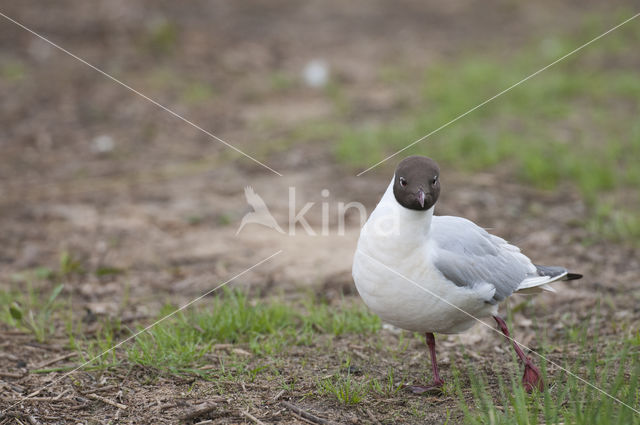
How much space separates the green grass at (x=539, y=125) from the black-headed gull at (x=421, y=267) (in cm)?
245

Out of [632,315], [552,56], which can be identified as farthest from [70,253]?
[552,56]

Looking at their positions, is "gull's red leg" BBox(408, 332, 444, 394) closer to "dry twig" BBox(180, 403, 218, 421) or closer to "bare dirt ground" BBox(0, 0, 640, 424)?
"bare dirt ground" BBox(0, 0, 640, 424)

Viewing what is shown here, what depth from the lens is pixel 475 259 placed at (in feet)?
10.9

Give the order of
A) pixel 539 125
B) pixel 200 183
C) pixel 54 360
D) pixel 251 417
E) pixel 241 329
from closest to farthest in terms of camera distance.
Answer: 1. pixel 251 417
2. pixel 54 360
3. pixel 241 329
4. pixel 200 183
5. pixel 539 125

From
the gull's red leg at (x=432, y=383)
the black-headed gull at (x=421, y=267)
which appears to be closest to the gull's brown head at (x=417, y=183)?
the black-headed gull at (x=421, y=267)

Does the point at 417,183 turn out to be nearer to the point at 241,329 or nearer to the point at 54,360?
the point at 241,329

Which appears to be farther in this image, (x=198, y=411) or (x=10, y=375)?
(x=10, y=375)

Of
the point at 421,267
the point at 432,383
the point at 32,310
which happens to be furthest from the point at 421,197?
the point at 32,310

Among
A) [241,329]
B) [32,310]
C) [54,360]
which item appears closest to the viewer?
[54,360]

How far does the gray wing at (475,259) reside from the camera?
320 cm

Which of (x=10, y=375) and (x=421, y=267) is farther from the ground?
(x=421, y=267)

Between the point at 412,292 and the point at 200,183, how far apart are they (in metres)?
3.89

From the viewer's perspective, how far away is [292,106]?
8.70 m

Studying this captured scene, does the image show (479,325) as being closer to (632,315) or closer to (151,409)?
(632,315)
